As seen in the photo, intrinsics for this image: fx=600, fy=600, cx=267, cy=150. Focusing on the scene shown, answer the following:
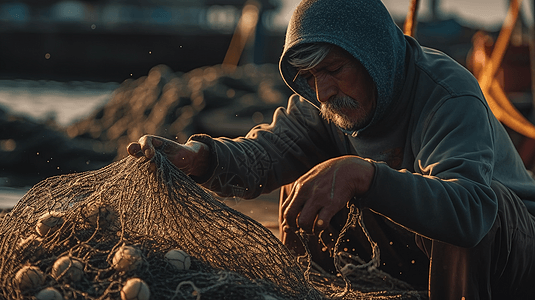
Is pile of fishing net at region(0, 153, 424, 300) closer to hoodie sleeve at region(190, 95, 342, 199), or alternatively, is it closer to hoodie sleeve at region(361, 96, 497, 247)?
hoodie sleeve at region(361, 96, 497, 247)

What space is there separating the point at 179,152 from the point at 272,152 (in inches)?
18.5

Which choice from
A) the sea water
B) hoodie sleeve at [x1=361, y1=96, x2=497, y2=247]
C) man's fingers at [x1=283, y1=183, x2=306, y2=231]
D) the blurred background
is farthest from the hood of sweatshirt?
the sea water

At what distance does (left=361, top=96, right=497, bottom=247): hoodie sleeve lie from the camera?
160 cm

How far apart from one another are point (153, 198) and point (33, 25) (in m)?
25.8

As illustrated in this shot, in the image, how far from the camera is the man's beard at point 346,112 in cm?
201

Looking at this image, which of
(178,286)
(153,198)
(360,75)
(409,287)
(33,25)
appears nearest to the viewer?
(178,286)

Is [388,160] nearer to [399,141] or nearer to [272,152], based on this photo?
[399,141]

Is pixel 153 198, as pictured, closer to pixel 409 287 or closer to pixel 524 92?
pixel 409 287

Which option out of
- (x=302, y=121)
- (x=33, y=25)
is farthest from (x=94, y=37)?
(x=302, y=121)

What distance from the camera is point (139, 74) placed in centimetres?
2348

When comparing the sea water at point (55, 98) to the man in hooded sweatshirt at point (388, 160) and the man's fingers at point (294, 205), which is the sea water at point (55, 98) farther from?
the man's fingers at point (294, 205)

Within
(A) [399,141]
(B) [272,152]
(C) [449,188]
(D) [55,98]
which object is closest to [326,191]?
(C) [449,188]

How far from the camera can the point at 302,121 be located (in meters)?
2.44

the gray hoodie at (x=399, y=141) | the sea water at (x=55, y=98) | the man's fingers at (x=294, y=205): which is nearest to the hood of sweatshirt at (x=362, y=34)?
the gray hoodie at (x=399, y=141)
